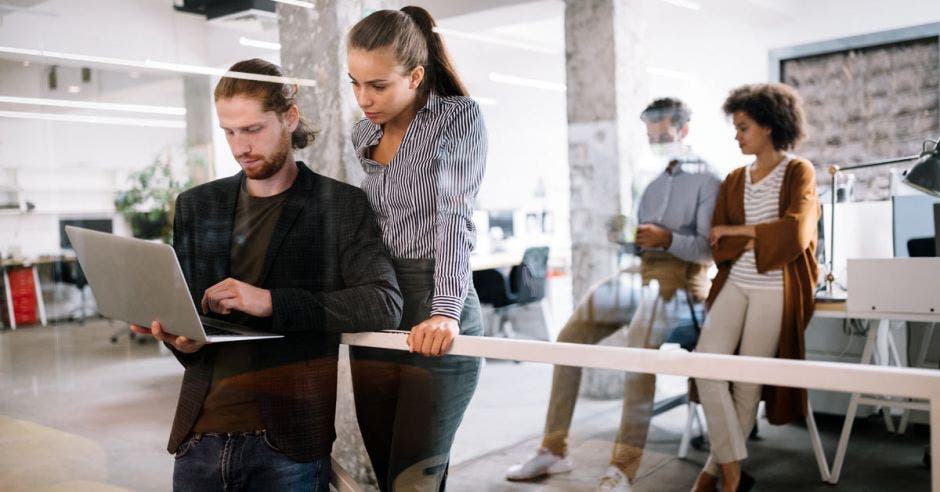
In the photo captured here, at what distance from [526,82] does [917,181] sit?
4.60 ft

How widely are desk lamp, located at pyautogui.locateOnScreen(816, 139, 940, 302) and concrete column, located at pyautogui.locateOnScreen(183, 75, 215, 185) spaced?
4.61ft

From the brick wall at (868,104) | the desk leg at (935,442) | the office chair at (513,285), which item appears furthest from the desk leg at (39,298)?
the desk leg at (935,442)

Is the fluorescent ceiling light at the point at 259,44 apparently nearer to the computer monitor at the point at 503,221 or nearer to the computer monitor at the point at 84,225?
the computer monitor at the point at 84,225

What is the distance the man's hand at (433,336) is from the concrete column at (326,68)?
1.56ft

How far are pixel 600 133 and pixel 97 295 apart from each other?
2184 millimetres

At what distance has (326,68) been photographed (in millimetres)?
2031

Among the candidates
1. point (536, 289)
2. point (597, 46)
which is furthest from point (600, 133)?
point (536, 289)

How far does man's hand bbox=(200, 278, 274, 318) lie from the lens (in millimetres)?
1580

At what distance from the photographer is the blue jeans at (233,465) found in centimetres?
153

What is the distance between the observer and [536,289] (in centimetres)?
304

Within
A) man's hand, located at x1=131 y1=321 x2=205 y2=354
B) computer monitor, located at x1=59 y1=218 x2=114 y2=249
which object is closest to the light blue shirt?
man's hand, located at x1=131 y1=321 x2=205 y2=354

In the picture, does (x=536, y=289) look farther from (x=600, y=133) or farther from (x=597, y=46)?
(x=597, y=46)

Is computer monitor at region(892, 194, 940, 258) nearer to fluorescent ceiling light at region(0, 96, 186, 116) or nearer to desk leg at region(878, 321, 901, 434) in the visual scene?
desk leg at region(878, 321, 901, 434)

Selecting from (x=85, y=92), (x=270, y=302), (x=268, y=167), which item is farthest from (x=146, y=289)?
(x=85, y=92)
